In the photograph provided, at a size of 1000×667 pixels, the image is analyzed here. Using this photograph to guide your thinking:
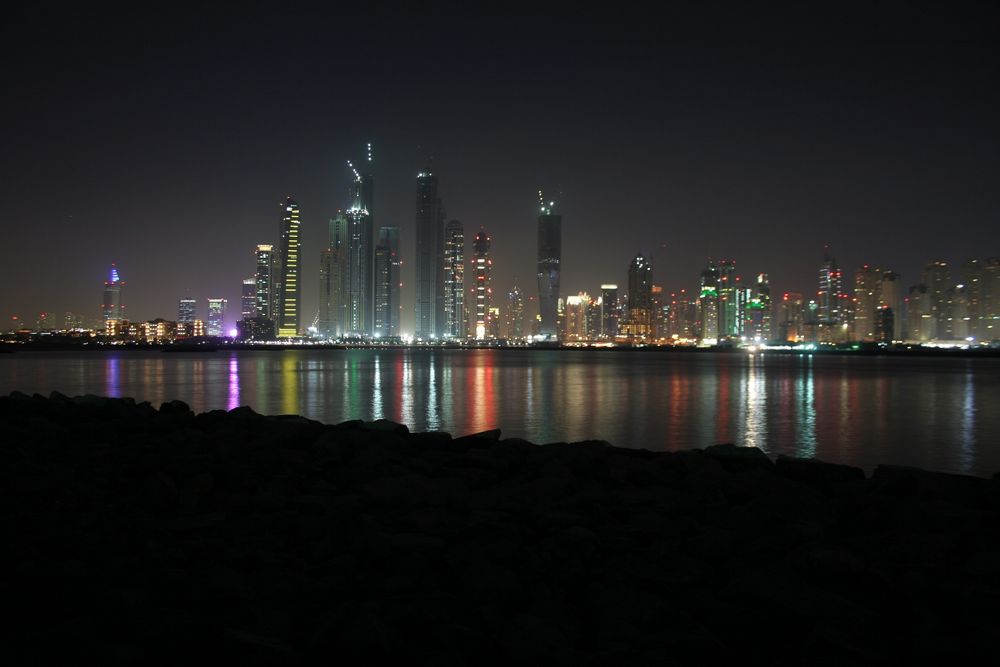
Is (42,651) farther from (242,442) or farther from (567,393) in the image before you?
(567,393)

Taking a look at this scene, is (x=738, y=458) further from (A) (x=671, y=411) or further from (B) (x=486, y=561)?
(A) (x=671, y=411)

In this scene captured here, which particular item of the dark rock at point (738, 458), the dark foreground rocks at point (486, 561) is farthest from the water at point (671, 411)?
the dark foreground rocks at point (486, 561)

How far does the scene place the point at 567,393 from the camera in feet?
118

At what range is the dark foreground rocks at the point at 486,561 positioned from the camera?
337cm

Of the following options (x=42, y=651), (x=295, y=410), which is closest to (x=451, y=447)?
(x=42, y=651)

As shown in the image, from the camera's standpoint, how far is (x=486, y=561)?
430cm

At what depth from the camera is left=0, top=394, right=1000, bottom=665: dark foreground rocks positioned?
3373mm

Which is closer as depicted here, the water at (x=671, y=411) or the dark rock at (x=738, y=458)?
the dark rock at (x=738, y=458)

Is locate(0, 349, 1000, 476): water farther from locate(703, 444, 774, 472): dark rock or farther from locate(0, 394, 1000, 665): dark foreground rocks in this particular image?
locate(0, 394, 1000, 665): dark foreground rocks

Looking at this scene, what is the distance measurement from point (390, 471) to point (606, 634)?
144 inches

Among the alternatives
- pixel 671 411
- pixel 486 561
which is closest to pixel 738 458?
pixel 486 561

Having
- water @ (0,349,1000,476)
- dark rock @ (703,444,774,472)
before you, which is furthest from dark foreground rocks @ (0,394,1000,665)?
water @ (0,349,1000,476)

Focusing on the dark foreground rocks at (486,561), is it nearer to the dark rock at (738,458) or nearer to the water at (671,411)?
the dark rock at (738,458)

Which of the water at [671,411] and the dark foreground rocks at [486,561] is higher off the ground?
the dark foreground rocks at [486,561]
